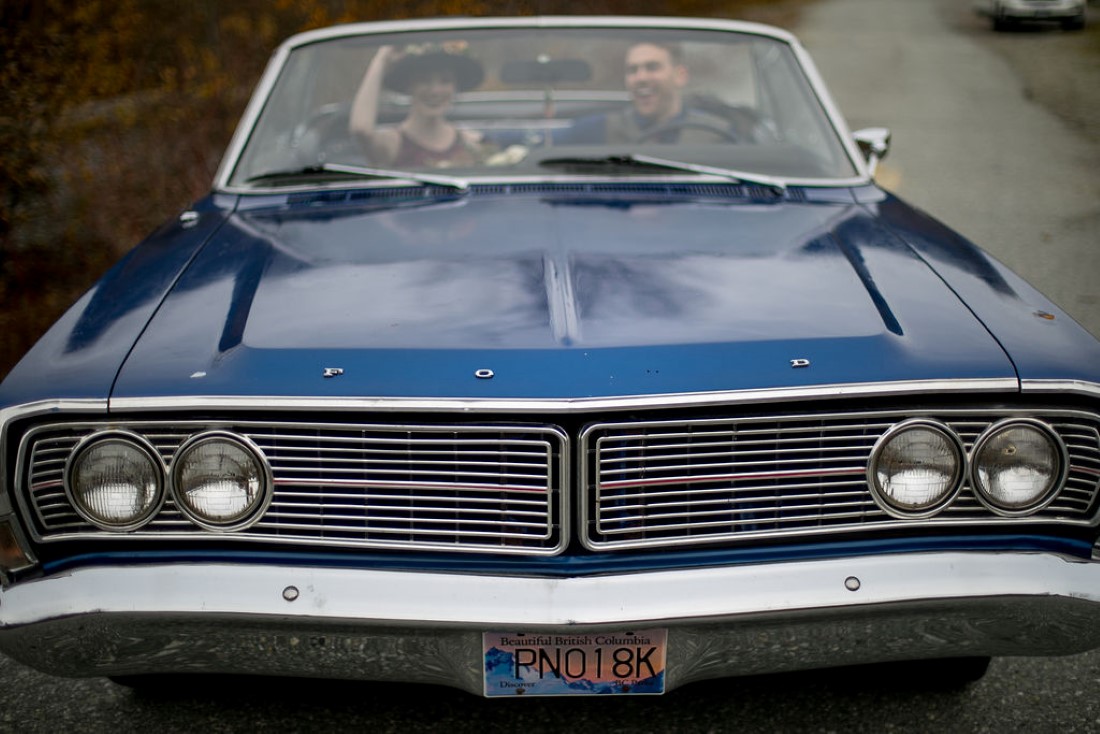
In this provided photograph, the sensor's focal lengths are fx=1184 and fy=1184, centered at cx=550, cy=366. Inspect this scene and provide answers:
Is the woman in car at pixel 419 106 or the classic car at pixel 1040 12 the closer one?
the woman in car at pixel 419 106

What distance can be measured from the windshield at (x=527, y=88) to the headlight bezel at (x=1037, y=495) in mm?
1464

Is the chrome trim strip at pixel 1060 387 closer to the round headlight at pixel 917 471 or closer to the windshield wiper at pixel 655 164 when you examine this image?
the round headlight at pixel 917 471

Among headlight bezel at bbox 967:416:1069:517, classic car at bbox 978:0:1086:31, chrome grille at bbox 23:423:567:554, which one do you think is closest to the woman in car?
chrome grille at bbox 23:423:567:554

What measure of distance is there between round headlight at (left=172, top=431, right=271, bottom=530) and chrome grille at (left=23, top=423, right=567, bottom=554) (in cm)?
2

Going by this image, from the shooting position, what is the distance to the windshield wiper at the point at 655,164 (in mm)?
3359

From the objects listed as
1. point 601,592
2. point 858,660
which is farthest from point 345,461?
point 858,660

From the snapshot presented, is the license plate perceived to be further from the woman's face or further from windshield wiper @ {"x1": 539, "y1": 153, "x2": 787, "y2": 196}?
the woman's face

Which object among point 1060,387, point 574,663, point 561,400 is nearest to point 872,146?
point 1060,387

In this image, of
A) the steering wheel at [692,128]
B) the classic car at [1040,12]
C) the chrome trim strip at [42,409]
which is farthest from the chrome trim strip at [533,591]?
the classic car at [1040,12]

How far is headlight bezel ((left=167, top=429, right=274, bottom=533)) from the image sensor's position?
2186mm

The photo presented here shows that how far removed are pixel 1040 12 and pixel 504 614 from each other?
2427 centimetres

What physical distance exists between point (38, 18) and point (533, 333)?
14.3 ft

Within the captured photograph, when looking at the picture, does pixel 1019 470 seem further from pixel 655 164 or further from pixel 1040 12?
pixel 1040 12

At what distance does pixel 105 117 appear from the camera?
679 centimetres
